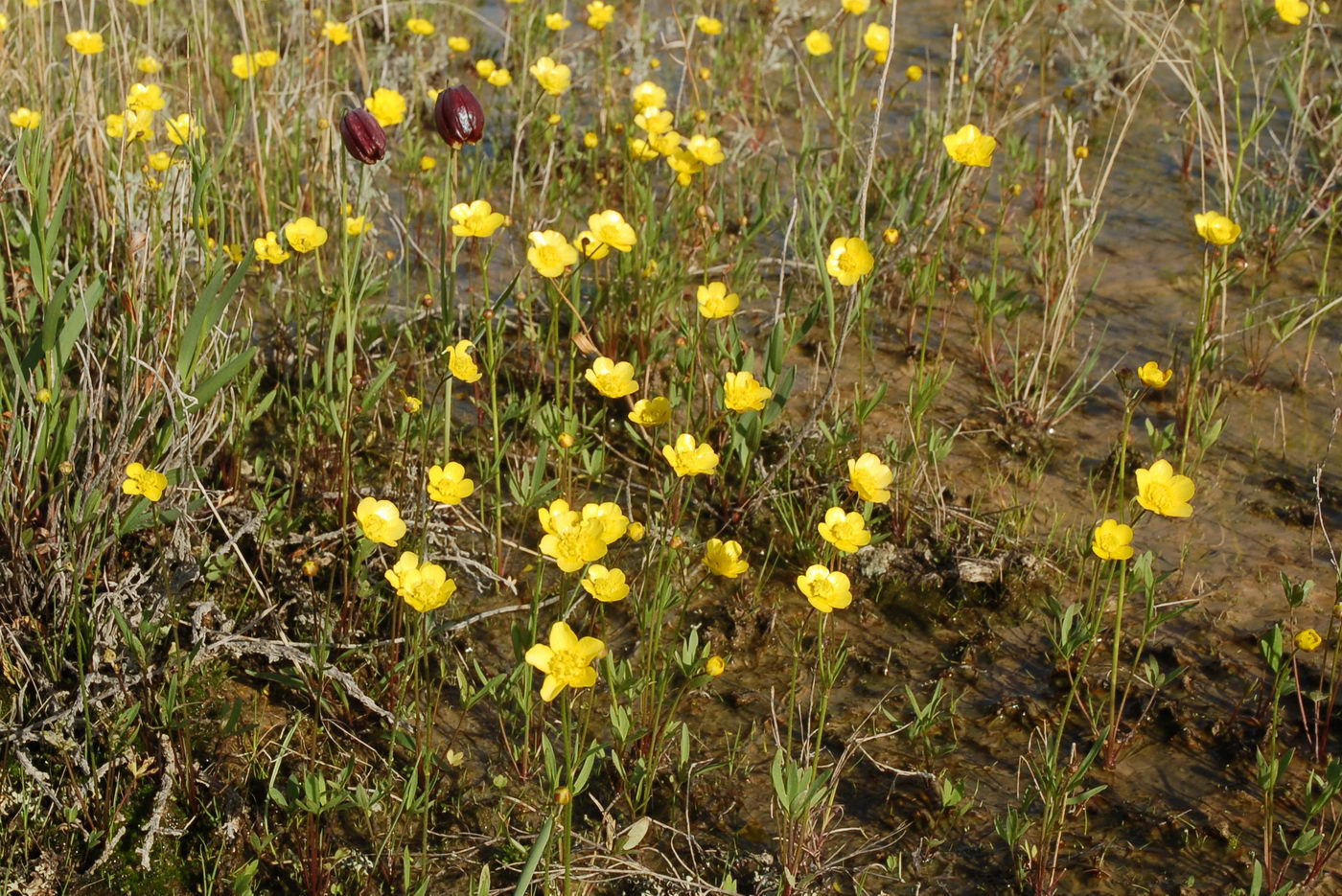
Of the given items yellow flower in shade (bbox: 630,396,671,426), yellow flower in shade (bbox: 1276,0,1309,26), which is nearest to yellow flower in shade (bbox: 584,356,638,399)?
yellow flower in shade (bbox: 630,396,671,426)

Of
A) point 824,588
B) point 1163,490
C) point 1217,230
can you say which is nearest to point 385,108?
point 824,588

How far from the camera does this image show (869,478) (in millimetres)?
2609

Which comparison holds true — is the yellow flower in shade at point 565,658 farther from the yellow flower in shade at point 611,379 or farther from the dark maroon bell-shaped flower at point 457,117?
the dark maroon bell-shaped flower at point 457,117

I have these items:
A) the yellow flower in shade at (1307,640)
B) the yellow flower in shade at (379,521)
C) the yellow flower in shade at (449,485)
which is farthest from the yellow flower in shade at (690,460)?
the yellow flower in shade at (1307,640)

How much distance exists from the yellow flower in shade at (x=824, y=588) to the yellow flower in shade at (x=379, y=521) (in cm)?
75

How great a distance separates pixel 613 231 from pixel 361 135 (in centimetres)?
68

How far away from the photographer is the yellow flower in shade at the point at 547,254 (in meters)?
2.87

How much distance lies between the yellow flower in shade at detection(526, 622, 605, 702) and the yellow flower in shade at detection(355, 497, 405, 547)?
0.44 meters

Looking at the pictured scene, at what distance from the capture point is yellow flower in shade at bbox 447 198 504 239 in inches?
114

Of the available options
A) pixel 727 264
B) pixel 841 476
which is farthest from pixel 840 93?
pixel 841 476

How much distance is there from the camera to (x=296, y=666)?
2512 mm

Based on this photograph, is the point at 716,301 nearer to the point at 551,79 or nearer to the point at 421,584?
the point at 421,584

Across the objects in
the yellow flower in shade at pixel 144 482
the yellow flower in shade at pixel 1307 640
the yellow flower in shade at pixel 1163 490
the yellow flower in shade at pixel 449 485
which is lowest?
the yellow flower in shade at pixel 144 482

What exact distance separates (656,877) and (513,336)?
82.8 inches
